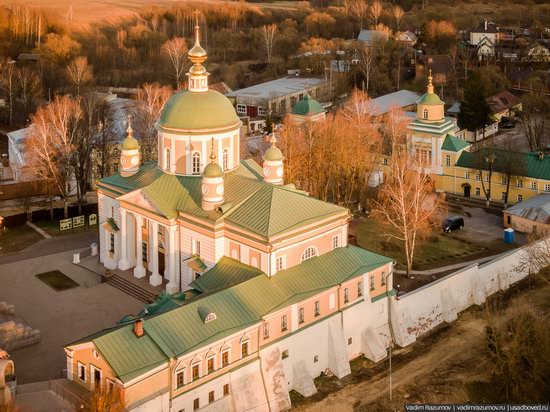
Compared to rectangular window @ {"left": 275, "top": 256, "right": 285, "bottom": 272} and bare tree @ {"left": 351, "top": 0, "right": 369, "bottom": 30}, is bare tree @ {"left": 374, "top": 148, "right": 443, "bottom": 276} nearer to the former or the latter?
rectangular window @ {"left": 275, "top": 256, "right": 285, "bottom": 272}

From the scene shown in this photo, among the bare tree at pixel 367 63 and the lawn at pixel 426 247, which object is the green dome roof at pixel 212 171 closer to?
the lawn at pixel 426 247

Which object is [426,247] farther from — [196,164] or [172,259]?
[172,259]

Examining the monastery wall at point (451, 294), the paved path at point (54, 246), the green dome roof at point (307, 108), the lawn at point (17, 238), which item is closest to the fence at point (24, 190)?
the lawn at point (17, 238)

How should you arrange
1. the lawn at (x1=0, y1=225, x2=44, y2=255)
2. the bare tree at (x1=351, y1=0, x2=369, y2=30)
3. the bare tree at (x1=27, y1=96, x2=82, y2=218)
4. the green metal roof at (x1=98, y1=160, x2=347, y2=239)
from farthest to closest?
1. the bare tree at (x1=351, y1=0, x2=369, y2=30)
2. the bare tree at (x1=27, y1=96, x2=82, y2=218)
3. the lawn at (x1=0, y1=225, x2=44, y2=255)
4. the green metal roof at (x1=98, y1=160, x2=347, y2=239)

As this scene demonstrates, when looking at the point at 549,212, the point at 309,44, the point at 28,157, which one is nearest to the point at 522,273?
the point at 549,212

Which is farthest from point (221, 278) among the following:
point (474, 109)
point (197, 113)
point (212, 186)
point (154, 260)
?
point (474, 109)

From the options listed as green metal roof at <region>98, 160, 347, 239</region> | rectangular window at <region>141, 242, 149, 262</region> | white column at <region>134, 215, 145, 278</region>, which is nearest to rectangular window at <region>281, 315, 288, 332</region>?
green metal roof at <region>98, 160, 347, 239</region>
